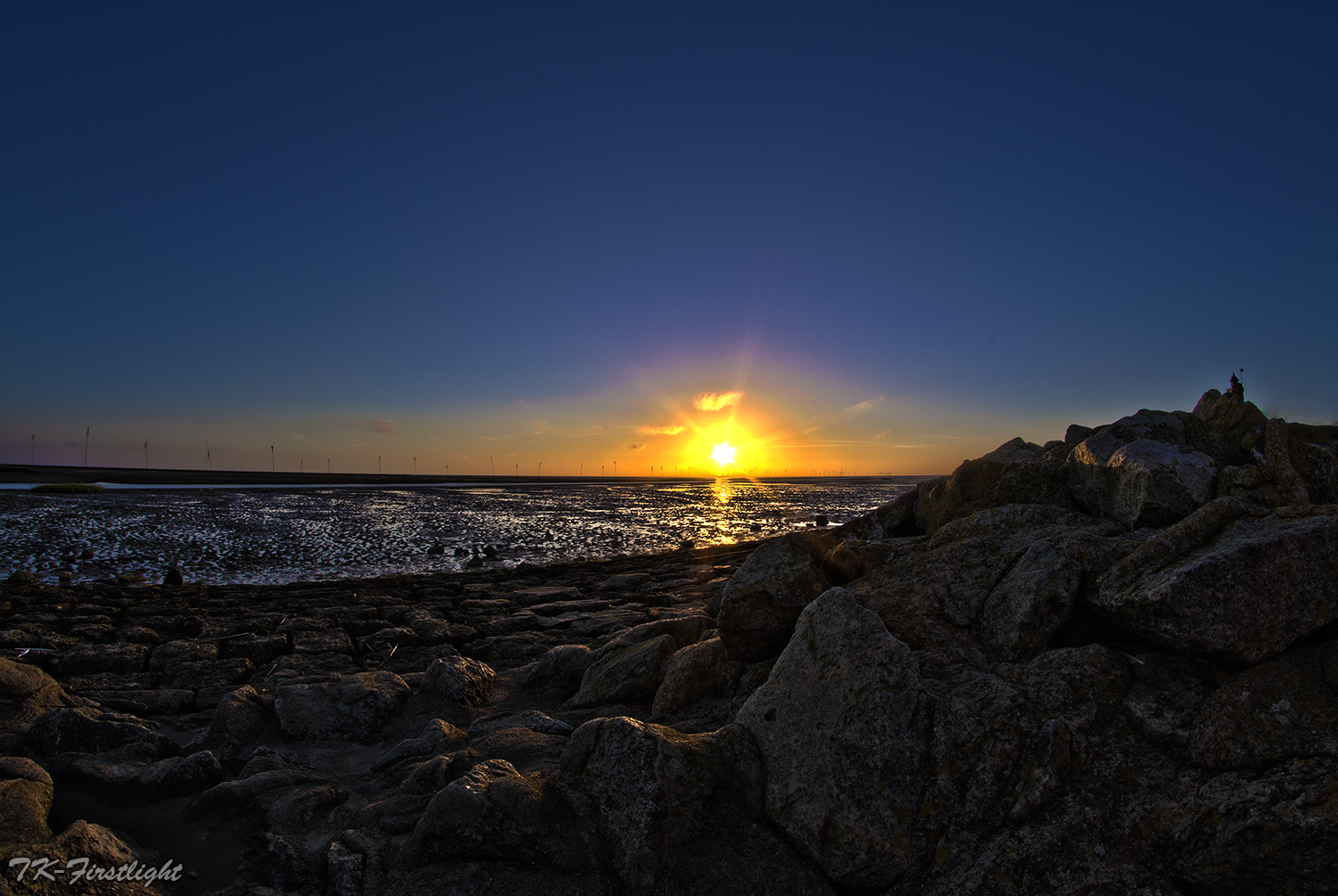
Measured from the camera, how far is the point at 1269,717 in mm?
4020

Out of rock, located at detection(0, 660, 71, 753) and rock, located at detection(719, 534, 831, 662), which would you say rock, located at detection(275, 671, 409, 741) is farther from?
rock, located at detection(719, 534, 831, 662)

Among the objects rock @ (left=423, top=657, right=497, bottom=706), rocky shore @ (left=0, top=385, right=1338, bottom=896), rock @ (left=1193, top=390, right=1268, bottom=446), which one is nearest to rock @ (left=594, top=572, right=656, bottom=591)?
rock @ (left=423, top=657, right=497, bottom=706)

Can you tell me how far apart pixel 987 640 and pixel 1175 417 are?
504 centimetres

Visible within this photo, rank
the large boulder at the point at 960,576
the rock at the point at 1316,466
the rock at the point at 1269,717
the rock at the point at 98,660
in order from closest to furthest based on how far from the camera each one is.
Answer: the rock at the point at 1269,717
the large boulder at the point at 960,576
the rock at the point at 1316,466
the rock at the point at 98,660

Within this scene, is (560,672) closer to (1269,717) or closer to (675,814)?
(675,814)

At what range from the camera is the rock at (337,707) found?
25.0 feet

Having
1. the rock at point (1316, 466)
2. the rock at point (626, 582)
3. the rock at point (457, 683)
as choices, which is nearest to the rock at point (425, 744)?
the rock at point (457, 683)

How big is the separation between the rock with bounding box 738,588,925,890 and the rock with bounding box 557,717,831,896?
0.21m

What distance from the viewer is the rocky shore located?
4035 mm

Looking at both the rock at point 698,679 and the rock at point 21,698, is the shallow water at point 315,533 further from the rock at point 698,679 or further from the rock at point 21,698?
the rock at point 698,679

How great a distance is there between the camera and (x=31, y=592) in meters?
17.1

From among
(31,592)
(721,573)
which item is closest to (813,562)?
(721,573)

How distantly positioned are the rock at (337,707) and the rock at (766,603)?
191 inches

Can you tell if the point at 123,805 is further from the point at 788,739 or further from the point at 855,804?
the point at 855,804
